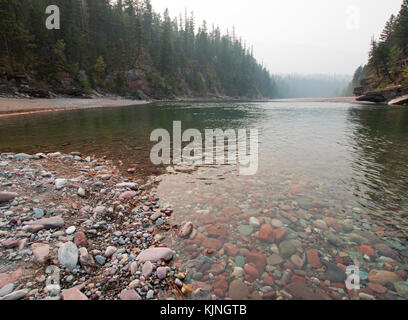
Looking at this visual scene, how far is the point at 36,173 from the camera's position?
6555 millimetres

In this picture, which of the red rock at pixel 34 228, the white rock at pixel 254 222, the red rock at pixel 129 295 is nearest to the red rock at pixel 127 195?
the red rock at pixel 34 228

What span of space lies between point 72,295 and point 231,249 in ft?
9.11

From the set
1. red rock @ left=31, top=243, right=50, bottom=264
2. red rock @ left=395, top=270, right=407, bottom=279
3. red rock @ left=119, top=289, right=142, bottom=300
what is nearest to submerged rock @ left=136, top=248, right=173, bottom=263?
red rock @ left=119, top=289, right=142, bottom=300

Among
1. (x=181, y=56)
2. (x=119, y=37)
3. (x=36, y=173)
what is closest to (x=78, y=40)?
(x=119, y=37)

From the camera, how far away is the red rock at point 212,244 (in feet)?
13.5

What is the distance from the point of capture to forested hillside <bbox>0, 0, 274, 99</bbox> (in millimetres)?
41625

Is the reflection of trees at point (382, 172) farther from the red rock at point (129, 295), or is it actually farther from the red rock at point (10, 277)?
the red rock at point (10, 277)

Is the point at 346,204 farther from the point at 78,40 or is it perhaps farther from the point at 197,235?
the point at 78,40

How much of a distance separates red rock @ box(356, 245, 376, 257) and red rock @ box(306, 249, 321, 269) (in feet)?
3.01

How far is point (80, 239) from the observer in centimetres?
379

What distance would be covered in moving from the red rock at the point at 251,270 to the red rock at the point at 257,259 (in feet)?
0.24

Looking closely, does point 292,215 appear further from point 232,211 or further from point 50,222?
point 50,222
